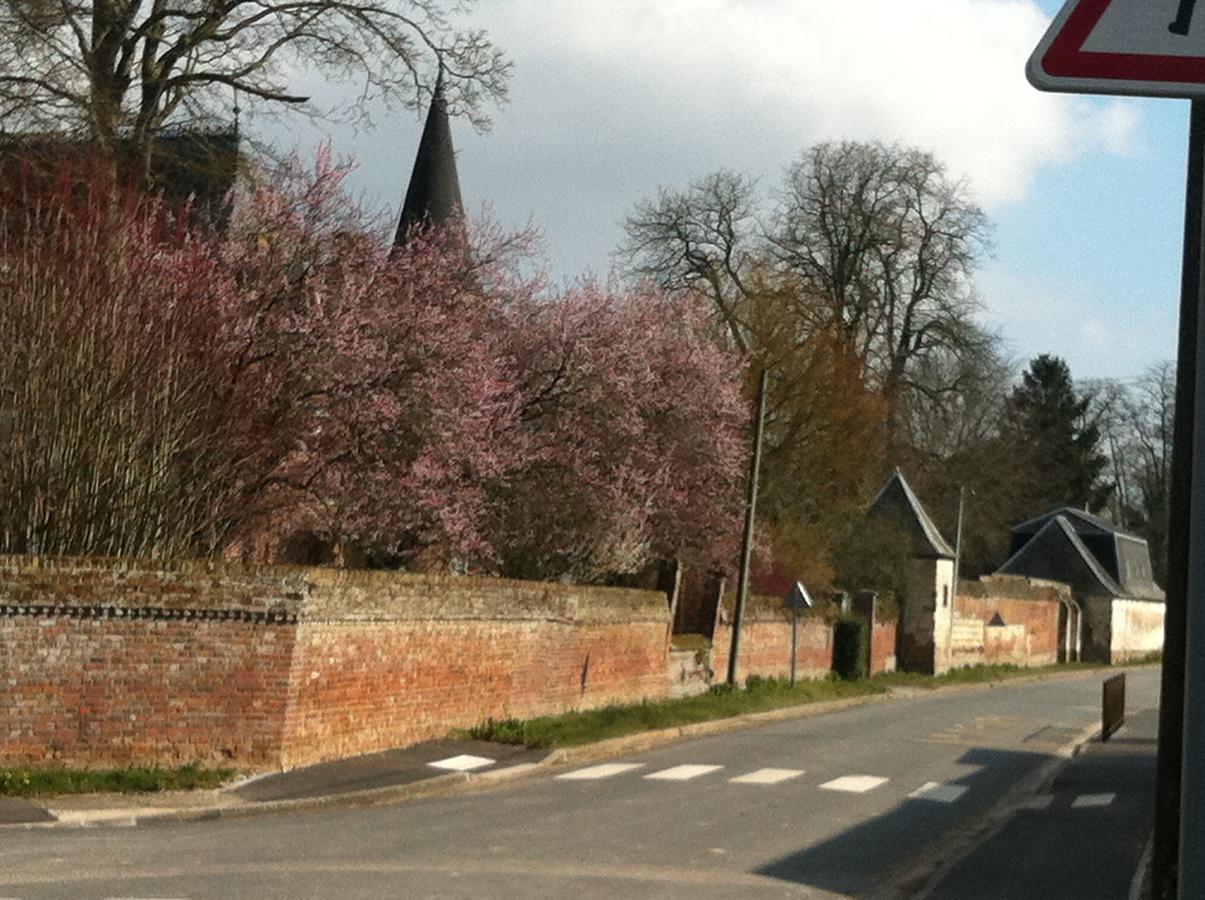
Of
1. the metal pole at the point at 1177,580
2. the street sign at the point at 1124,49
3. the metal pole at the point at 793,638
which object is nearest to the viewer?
the street sign at the point at 1124,49

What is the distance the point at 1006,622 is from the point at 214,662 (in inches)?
1827

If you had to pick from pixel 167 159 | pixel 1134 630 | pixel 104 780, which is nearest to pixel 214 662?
pixel 104 780

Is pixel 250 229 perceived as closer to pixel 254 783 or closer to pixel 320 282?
pixel 320 282

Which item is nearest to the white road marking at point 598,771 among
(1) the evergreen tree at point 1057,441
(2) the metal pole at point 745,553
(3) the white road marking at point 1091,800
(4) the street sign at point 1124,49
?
(3) the white road marking at point 1091,800

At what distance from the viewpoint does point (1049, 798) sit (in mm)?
20562

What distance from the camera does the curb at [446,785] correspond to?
15.2m

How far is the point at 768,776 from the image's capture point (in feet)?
69.7

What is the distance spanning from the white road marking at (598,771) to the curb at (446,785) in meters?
0.45

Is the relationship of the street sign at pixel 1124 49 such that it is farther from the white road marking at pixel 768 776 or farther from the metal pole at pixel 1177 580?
the white road marking at pixel 768 776

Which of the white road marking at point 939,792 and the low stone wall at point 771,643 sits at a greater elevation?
the low stone wall at point 771,643

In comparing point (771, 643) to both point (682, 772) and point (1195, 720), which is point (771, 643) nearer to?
point (682, 772)

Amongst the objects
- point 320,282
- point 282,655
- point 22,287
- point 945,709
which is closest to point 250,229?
point 320,282

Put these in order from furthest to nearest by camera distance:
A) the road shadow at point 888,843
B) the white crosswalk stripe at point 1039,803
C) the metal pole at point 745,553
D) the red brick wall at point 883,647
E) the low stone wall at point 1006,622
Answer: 1. the low stone wall at point 1006,622
2. the red brick wall at point 883,647
3. the metal pole at point 745,553
4. the white crosswalk stripe at point 1039,803
5. the road shadow at point 888,843

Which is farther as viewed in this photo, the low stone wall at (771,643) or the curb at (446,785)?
the low stone wall at (771,643)
